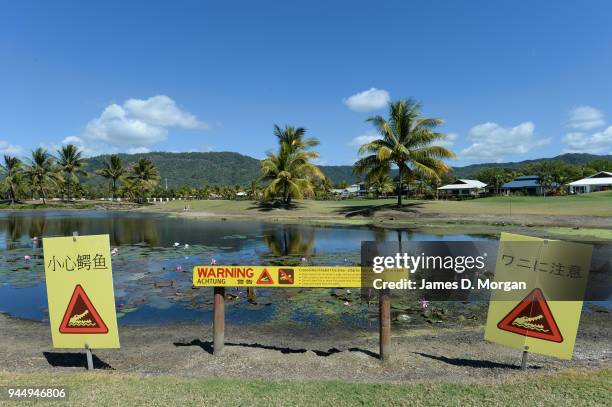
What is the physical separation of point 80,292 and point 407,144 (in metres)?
38.2

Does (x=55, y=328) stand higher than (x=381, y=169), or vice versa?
(x=381, y=169)

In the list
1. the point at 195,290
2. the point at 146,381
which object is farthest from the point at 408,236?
the point at 146,381

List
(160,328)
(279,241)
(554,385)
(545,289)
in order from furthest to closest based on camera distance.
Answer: (279,241) < (160,328) < (545,289) < (554,385)

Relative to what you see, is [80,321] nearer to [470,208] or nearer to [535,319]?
[535,319]

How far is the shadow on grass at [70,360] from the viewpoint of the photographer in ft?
24.1

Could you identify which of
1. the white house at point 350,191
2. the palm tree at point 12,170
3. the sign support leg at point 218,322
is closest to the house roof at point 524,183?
the white house at point 350,191

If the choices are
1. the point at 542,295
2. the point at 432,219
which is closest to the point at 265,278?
the point at 542,295

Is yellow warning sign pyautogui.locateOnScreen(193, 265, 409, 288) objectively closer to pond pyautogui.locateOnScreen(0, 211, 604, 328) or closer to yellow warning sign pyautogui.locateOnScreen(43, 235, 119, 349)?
yellow warning sign pyautogui.locateOnScreen(43, 235, 119, 349)

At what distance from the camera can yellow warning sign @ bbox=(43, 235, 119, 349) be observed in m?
6.77

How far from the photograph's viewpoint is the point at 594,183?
75.3m

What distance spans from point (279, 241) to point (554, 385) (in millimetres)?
20468

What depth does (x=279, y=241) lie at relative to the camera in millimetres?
25547

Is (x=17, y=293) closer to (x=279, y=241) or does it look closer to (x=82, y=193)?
(x=279, y=241)

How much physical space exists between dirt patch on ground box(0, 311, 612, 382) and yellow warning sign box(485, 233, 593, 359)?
0.59 meters
